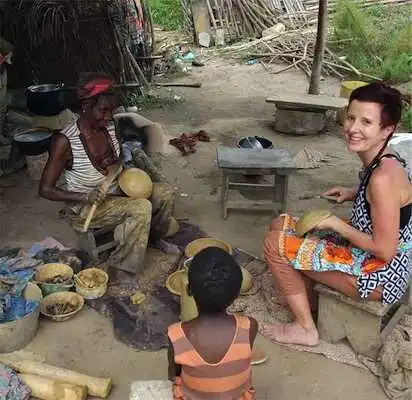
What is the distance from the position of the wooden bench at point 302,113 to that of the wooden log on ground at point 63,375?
481 centimetres

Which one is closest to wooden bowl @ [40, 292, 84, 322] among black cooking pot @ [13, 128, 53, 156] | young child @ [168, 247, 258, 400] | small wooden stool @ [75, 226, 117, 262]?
small wooden stool @ [75, 226, 117, 262]

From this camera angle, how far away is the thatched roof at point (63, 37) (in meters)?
7.36

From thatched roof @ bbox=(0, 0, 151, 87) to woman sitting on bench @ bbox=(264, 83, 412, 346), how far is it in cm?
526

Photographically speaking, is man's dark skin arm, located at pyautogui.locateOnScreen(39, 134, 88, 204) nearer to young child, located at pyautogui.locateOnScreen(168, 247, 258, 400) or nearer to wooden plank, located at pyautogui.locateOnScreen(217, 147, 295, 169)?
wooden plank, located at pyautogui.locateOnScreen(217, 147, 295, 169)

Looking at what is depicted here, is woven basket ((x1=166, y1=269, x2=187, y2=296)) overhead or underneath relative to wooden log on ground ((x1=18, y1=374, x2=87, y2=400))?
underneath

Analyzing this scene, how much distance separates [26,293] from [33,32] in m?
5.00

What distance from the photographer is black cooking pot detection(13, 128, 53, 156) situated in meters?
5.49

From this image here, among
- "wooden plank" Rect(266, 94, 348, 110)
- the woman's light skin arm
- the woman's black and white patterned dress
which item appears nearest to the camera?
the woman's light skin arm

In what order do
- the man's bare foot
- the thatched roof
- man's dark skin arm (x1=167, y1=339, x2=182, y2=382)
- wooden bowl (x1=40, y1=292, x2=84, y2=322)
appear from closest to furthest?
man's dark skin arm (x1=167, y1=339, x2=182, y2=382) < the man's bare foot < wooden bowl (x1=40, y1=292, x2=84, y2=322) < the thatched roof

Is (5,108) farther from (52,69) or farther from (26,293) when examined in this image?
(26,293)

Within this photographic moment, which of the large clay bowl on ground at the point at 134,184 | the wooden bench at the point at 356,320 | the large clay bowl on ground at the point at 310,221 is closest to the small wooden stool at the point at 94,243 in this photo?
the large clay bowl on ground at the point at 134,184

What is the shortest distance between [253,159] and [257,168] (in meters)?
0.16

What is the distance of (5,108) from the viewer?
20.5 ft

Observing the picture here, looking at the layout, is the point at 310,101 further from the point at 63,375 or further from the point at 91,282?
the point at 63,375
